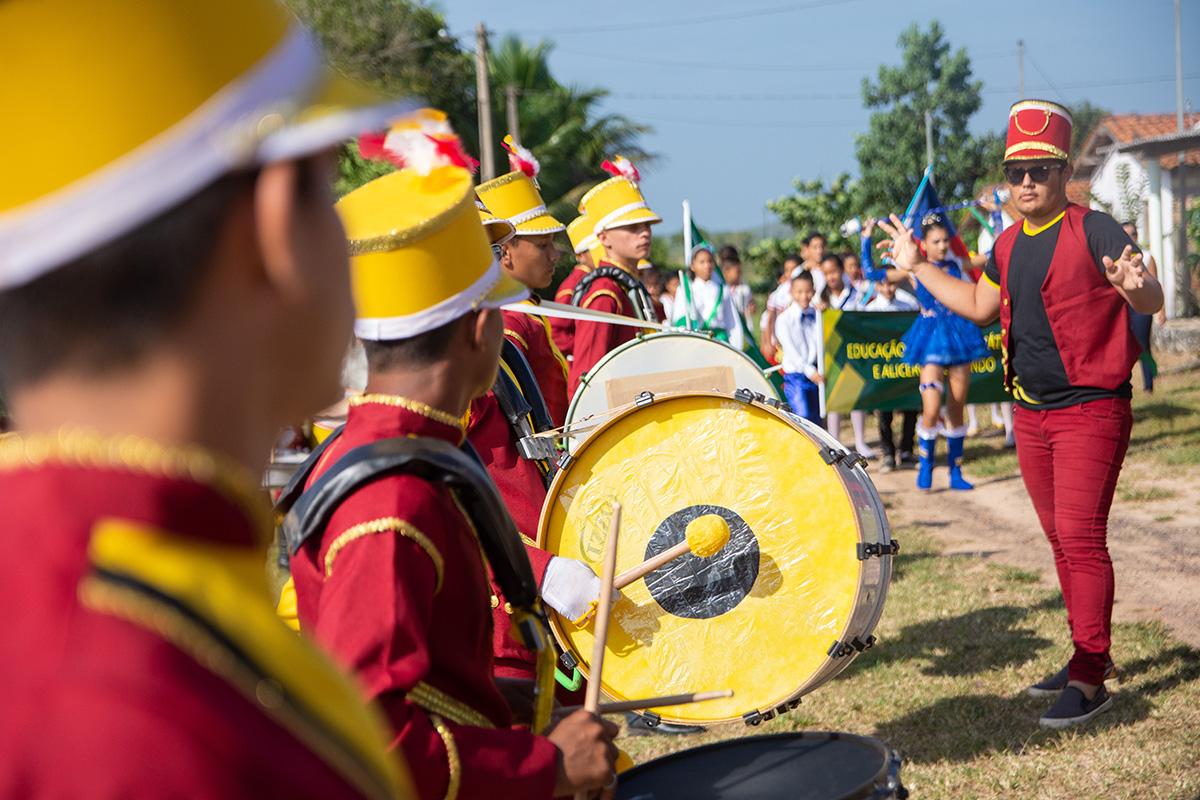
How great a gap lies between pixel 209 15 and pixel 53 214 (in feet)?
0.63

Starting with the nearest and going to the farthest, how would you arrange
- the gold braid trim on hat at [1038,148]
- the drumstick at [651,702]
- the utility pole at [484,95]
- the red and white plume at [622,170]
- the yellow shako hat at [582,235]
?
the drumstick at [651,702], the gold braid trim on hat at [1038,148], the red and white plume at [622,170], the yellow shako hat at [582,235], the utility pole at [484,95]

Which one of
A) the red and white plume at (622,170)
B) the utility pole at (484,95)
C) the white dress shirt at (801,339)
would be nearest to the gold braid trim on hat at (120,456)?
the red and white plume at (622,170)

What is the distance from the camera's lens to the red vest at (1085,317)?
16.9ft

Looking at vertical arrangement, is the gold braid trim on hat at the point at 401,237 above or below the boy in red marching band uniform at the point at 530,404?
above

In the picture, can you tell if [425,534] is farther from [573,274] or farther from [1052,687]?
[573,274]

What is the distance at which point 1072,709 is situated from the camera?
509cm

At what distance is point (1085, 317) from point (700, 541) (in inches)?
108

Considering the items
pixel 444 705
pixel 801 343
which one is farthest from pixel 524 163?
pixel 801 343

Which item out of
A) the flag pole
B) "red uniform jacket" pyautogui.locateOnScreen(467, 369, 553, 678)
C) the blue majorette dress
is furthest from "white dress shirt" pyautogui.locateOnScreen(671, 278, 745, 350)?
"red uniform jacket" pyautogui.locateOnScreen(467, 369, 553, 678)

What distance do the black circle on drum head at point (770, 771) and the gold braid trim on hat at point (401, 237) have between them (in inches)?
41.6

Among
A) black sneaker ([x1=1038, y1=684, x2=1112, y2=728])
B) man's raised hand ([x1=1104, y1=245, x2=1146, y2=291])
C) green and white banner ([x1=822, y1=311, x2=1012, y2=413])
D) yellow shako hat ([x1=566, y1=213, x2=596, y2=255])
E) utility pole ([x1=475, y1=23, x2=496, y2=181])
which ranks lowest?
black sneaker ([x1=1038, y1=684, x2=1112, y2=728])

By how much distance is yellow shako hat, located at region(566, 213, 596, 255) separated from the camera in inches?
328

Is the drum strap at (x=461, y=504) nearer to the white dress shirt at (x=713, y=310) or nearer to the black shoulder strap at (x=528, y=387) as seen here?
the black shoulder strap at (x=528, y=387)

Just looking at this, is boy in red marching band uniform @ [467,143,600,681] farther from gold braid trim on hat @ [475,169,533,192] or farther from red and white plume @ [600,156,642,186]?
red and white plume @ [600,156,642,186]
